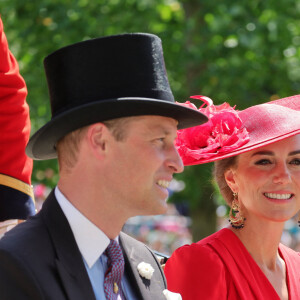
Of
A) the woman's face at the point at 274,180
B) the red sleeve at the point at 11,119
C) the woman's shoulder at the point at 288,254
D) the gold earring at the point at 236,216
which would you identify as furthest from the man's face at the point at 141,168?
the woman's shoulder at the point at 288,254

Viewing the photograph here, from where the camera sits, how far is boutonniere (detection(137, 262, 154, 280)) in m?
2.36


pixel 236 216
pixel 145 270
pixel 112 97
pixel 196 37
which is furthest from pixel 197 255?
pixel 196 37

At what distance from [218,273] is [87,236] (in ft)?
3.81

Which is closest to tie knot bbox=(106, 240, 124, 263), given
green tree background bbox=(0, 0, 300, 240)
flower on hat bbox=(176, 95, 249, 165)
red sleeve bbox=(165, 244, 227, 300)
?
red sleeve bbox=(165, 244, 227, 300)

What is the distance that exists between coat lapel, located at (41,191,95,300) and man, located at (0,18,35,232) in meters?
0.76

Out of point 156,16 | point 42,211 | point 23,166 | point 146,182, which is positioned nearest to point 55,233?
point 42,211

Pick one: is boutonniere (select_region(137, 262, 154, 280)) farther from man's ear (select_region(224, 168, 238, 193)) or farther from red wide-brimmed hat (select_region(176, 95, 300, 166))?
man's ear (select_region(224, 168, 238, 193))

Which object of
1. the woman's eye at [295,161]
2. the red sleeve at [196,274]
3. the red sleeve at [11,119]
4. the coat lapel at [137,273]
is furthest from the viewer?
the woman's eye at [295,161]

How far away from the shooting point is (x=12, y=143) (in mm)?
2908

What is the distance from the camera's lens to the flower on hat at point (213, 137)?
10.6 ft

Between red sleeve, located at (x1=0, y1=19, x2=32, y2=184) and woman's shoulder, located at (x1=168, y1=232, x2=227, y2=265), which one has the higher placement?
red sleeve, located at (x1=0, y1=19, x2=32, y2=184)

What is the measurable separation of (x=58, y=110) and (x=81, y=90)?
0.11m

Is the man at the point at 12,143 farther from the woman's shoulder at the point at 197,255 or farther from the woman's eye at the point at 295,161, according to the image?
the woman's eye at the point at 295,161

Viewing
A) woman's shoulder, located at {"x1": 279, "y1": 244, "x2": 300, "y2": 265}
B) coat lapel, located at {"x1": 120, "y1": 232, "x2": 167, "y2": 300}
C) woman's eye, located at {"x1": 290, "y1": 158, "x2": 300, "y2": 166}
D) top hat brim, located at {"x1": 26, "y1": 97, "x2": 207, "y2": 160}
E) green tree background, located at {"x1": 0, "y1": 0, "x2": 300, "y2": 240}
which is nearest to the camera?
top hat brim, located at {"x1": 26, "y1": 97, "x2": 207, "y2": 160}
